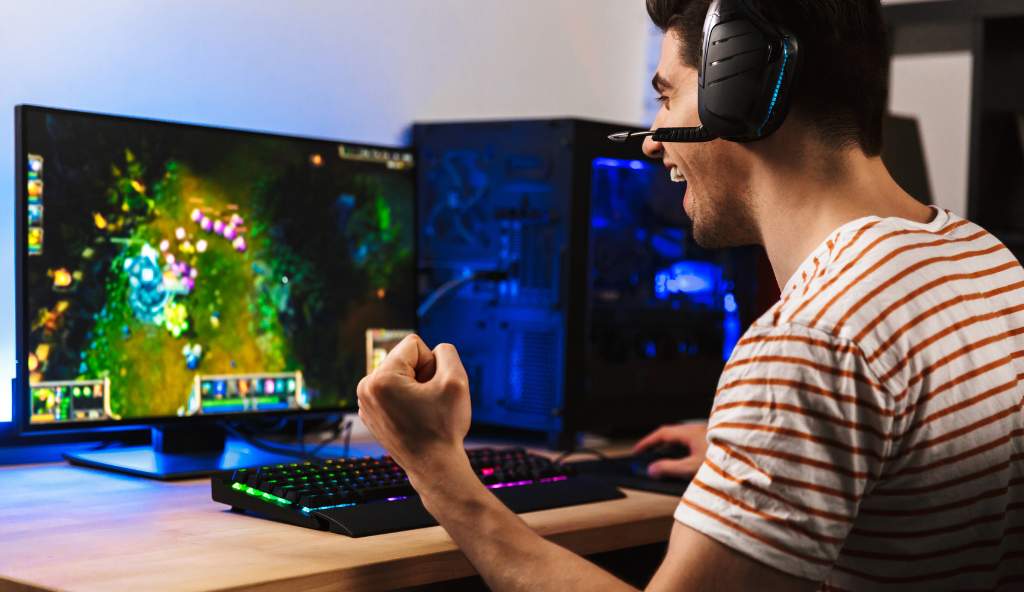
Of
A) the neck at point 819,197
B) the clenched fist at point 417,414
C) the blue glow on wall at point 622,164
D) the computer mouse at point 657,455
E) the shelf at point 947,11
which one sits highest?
the shelf at point 947,11

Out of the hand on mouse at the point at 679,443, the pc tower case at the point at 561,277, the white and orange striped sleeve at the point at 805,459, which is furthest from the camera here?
the pc tower case at the point at 561,277

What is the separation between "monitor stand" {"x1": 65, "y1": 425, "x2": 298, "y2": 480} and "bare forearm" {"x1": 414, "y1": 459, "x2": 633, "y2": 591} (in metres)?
0.46

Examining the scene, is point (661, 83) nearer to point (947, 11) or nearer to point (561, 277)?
point (561, 277)

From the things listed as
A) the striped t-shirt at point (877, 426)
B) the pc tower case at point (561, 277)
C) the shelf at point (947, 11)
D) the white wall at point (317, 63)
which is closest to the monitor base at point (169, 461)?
the white wall at point (317, 63)

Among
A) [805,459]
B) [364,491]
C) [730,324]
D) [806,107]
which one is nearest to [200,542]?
[364,491]

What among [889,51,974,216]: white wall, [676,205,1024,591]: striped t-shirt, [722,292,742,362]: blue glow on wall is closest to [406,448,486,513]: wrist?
[676,205,1024,591]: striped t-shirt

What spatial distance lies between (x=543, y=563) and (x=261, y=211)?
72 centimetres

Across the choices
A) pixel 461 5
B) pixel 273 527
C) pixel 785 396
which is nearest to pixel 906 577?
pixel 785 396

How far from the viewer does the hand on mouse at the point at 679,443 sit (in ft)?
4.58

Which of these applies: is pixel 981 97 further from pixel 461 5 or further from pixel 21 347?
pixel 21 347

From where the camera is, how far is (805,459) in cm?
79

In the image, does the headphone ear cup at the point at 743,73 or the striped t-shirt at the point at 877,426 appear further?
the headphone ear cup at the point at 743,73

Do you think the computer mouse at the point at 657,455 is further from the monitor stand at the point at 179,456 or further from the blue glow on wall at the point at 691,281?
the monitor stand at the point at 179,456

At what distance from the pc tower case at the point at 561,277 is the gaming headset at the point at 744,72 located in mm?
680
